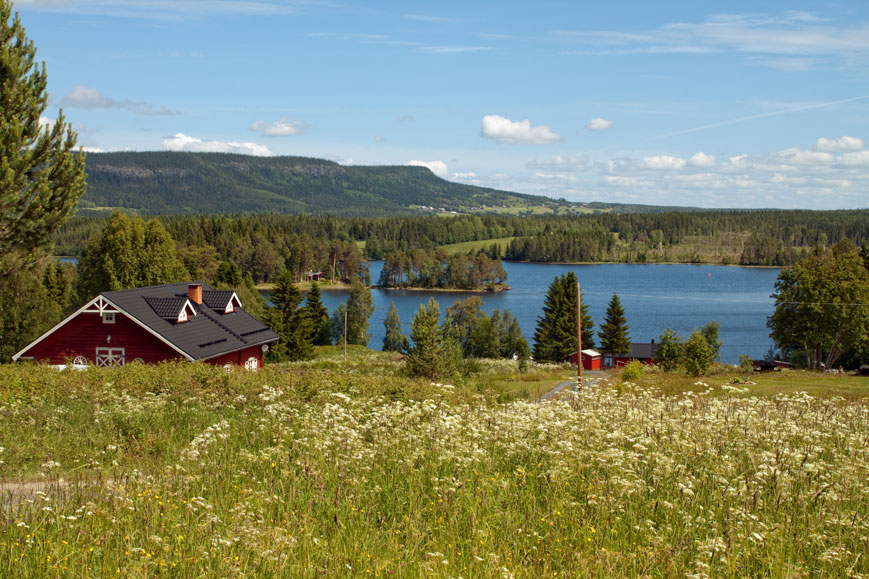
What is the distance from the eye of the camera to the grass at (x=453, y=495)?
4.82 metres

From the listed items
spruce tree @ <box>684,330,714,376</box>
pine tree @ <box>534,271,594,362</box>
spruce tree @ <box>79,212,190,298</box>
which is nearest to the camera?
spruce tree @ <box>684,330,714,376</box>

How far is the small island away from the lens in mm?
164125

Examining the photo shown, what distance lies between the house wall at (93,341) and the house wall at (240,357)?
9.00ft

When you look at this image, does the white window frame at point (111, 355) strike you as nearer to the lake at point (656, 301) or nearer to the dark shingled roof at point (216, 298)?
the dark shingled roof at point (216, 298)

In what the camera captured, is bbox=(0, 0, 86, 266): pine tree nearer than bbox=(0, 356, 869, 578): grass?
No

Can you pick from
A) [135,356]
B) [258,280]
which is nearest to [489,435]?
[135,356]

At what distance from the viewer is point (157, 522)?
17.6ft

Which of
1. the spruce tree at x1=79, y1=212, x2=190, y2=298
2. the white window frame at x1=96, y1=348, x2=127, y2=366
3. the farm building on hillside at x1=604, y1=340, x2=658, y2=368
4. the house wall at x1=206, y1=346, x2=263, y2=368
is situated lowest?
the farm building on hillside at x1=604, y1=340, x2=658, y2=368

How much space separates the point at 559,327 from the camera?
76812 millimetres

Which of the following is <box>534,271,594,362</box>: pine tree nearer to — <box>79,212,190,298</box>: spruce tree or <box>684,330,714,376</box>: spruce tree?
<box>684,330,714,376</box>: spruce tree

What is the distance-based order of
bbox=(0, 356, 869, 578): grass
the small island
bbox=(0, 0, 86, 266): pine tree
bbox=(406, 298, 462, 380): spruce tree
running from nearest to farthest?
bbox=(0, 356, 869, 578): grass
bbox=(0, 0, 86, 266): pine tree
bbox=(406, 298, 462, 380): spruce tree
the small island

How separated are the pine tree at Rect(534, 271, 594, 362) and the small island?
80.1 m

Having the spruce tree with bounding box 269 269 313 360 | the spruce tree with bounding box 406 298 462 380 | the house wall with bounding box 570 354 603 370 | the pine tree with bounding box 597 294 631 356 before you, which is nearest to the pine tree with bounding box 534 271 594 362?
the pine tree with bounding box 597 294 631 356

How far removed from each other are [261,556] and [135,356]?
3173cm
